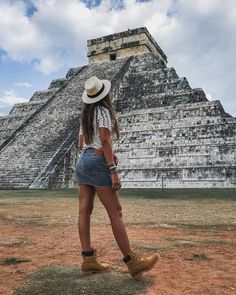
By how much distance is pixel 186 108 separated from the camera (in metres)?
17.2

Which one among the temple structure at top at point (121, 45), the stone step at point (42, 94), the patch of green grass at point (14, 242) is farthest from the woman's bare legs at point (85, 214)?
the temple structure at top at point (121, 45)

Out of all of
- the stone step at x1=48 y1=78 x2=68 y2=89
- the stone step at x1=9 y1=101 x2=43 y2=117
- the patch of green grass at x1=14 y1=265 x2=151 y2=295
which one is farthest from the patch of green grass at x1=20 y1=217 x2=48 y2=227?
the stone step at x1=48 y1=78 x2=68 y2=89

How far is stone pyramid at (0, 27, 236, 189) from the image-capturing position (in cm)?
1519

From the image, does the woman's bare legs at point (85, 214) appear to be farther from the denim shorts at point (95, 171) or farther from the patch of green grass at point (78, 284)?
the patch of green grass at point (78, 284)

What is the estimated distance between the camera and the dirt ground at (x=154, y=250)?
299 centimetres

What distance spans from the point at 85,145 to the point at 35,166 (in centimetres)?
1427

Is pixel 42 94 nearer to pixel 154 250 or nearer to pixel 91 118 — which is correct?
pixel 154 250

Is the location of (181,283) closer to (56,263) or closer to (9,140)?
(56,263)

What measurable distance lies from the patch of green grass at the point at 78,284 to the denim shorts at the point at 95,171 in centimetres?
80

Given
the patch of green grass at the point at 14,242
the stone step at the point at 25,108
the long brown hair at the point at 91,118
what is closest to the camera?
the long brown hair at the point at 91,118

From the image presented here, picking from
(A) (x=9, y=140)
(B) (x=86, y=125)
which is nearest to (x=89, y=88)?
(B) (x=86, y=125)

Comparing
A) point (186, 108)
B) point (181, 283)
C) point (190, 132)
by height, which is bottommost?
point (181, 283)

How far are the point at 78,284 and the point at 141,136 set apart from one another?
572 inches

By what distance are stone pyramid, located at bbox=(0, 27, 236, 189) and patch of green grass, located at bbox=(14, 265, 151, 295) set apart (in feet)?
38.8
